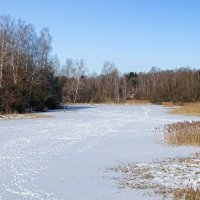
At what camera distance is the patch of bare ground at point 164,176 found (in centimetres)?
850

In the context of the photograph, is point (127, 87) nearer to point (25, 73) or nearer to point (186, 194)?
point (25, 73)

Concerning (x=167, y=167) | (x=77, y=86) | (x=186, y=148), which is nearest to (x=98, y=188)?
(x=167, y=167)

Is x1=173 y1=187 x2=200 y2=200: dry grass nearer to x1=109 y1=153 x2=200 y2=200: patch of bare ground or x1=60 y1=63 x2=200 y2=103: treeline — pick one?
x1=109 y1=153 x2=200 y2=200: patch of bare ground

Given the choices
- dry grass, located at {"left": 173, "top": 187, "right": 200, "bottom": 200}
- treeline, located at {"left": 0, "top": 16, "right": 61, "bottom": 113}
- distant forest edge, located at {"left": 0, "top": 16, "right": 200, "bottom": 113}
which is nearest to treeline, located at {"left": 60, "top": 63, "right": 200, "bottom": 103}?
distant forest edge, located at {"left": 0, "top": 16, "right": 200, "bottom": 113}

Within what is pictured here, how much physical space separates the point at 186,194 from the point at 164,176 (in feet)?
7.98

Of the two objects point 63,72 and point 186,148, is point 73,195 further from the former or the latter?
point 63,72

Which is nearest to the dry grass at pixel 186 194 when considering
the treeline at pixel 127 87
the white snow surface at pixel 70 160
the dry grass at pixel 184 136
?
the white snow surface at pixel 70 160

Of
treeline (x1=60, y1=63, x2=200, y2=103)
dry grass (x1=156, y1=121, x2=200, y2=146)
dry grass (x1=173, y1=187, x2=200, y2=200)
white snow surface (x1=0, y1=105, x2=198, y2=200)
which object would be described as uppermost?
treeline (x1=60, y1=63, x2=200, y2=103)

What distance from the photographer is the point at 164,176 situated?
10.1 m

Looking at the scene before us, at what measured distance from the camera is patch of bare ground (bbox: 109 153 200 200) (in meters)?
8.50

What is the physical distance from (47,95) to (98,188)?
1800 inches

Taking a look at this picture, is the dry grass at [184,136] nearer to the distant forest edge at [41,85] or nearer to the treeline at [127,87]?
the distant forest edge at [41,85]

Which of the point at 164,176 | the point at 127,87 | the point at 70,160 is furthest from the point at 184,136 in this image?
the point at 127,87

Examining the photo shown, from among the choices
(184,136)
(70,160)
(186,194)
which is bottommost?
(70,160)
